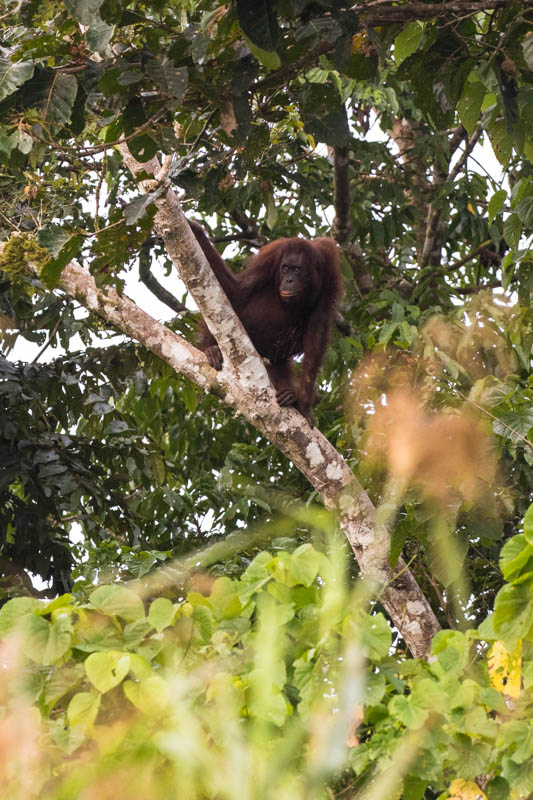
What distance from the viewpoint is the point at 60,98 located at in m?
2.49

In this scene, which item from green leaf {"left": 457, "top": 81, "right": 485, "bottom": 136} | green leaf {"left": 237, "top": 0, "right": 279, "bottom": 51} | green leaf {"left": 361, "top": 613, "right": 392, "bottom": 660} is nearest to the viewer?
green leaf {"left": 361, "top": 613, "right": 392, "bottom": 660}

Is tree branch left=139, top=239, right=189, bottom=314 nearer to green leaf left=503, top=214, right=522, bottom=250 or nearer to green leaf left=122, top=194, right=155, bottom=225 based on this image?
green leaf left=503, top=214, right=522, bottom=250

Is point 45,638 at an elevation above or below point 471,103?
below

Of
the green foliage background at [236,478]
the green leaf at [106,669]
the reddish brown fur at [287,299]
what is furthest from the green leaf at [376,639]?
the reddish brown fur at [287,299]

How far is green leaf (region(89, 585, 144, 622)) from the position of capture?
5.82 feet

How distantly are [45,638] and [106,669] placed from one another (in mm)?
143

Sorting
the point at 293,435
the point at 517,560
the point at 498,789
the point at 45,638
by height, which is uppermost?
the point at 293,435

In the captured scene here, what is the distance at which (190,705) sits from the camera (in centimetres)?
161

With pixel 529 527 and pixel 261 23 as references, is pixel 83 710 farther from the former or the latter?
pixel 261 23

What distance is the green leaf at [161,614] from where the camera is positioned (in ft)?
5.63

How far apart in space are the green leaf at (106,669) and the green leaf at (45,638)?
78mm

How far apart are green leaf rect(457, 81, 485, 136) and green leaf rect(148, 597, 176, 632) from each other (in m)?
1.82

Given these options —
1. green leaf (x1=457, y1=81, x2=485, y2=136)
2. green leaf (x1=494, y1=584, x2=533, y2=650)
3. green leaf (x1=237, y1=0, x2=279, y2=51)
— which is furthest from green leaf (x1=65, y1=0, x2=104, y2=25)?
green leaf (x1=494, y1=584, x2=533, y2=650)

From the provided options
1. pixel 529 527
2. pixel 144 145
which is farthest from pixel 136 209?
pixel 529 527
